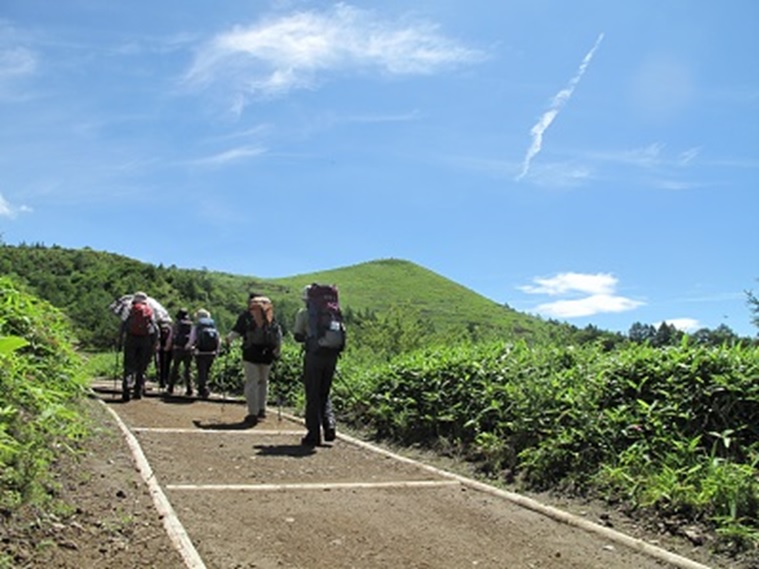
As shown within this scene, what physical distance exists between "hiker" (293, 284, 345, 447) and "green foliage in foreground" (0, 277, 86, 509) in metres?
2.60

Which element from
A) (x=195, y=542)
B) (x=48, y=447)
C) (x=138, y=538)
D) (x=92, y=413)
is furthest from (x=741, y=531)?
(x=92, y=413)

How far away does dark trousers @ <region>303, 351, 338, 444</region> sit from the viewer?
8.61 m

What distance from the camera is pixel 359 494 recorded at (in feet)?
19.8

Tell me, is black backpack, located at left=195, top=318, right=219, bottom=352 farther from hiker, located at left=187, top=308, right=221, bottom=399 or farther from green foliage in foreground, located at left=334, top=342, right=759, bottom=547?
green foliage in foreground, located at left=334, top=342, right=759, bottom=547

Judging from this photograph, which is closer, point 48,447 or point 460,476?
point 48,447

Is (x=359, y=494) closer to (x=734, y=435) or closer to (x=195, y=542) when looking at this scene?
(x=195, y=542)

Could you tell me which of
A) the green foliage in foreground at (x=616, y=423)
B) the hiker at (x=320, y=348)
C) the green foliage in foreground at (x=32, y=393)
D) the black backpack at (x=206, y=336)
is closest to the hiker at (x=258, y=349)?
the hiker at (x=320, y=348)

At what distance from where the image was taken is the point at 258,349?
10672 millimetres

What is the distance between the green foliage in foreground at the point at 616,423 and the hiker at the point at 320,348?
1091mm

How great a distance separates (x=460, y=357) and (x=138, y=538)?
5724 mm

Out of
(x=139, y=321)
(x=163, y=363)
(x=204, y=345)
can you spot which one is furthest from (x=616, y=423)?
(x=163, y=363)

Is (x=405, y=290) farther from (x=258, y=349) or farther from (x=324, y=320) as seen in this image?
(x=324, y=320)

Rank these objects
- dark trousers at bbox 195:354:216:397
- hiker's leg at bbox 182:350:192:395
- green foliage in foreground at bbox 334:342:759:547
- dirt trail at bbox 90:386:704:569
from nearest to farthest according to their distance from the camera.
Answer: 1. dirt trail at bbox 90:386:704:569
2. green foliage in foreground at bbox 334:342:759:547
3. dark trousers at bbox 195:354:216:397
4. hiker's leg at bbox 182:350:192:395

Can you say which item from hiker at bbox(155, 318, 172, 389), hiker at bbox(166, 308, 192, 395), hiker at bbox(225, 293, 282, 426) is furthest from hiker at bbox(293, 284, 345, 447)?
hiker at bbox(155, 318, 172, 389)
